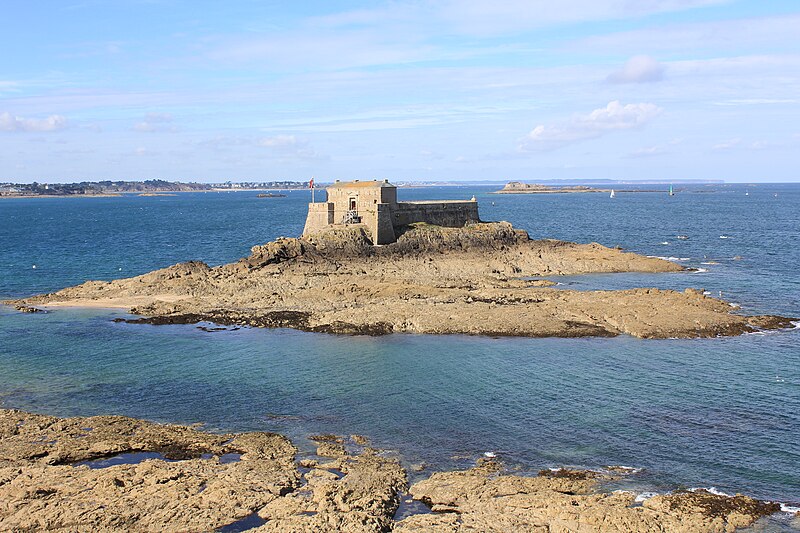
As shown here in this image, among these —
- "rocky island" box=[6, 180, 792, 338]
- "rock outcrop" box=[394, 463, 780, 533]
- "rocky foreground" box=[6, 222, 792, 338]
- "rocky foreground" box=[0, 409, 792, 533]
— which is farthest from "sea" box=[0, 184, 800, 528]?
"rocky island" box=[6, 180, 792, 338]

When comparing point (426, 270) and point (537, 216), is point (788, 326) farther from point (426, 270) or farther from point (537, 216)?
point (537, 216)

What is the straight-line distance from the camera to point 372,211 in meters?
62.3

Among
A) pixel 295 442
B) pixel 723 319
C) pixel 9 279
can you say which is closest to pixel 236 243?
pixel 9 279

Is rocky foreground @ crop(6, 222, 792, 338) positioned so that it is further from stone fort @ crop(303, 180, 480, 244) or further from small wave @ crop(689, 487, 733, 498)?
small wave @ crop(689, 487, 733, 498)

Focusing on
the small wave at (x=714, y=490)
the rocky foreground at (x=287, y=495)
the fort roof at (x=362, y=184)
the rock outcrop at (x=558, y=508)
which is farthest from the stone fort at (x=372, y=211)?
the small wave at (x=714, y=490)

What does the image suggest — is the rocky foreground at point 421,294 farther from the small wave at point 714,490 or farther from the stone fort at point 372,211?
the small wave at point 714,490

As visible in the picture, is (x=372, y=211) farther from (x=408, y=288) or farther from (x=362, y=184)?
(x=408, y=288)

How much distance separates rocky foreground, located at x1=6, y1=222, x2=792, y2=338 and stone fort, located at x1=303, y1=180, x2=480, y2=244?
153 cm

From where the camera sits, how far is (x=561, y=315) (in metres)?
42.3

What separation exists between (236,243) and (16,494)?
70.9 metres

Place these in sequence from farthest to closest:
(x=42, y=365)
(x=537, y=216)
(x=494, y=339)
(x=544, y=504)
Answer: (x=537, y=216), (x=494, y=339), (x=42, y=365), (x=544, y=504)

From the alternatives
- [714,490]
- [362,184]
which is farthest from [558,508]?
[362,184]

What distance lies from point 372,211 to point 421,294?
1606cm

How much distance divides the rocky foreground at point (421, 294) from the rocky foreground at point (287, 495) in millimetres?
17837
